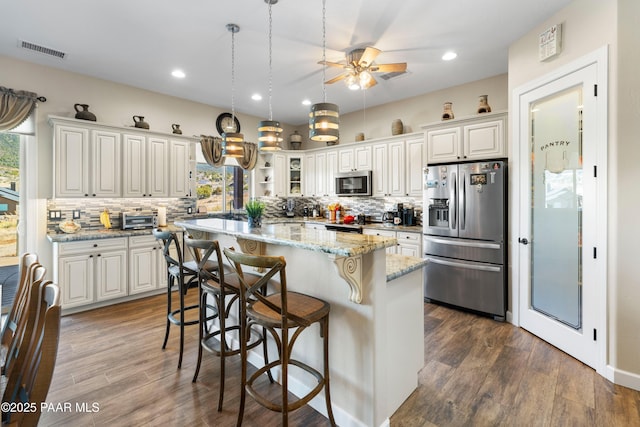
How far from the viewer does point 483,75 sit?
4207 mm

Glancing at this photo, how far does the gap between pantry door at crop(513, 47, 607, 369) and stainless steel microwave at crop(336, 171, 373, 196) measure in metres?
2.42

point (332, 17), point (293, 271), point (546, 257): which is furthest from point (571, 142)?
point (293, 271)

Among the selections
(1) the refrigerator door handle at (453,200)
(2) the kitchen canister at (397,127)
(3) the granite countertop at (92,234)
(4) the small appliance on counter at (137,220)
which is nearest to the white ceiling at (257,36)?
(2) the kitchen canister at (397,127)

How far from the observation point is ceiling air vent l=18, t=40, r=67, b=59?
331 cm

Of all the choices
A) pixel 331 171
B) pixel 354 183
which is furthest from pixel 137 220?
pixel 354 183

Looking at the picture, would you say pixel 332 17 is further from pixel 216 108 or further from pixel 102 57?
pixel 216 108

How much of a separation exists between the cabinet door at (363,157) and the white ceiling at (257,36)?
125 cm

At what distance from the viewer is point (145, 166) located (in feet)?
14.8

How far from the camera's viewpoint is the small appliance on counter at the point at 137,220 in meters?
4.34

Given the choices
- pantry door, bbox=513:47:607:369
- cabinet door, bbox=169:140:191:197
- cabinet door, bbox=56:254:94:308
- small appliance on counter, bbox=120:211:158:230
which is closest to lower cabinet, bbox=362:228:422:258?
pantry door, bbox=513:47:607:369

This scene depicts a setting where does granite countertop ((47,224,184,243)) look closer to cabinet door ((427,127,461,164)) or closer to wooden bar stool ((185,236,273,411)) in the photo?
wooden bar stool ((185,236,273,411))

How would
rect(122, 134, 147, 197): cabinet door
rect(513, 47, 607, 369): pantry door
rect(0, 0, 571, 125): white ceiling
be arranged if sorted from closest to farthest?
rect(513, 47, 607, 369): pantry door < rect(0, 0, 571, 125): white ceiling < rect(122, 134, 147, 197): cabinet door

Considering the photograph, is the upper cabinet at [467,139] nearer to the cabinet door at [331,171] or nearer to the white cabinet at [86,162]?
the cabinet door at [331,171]

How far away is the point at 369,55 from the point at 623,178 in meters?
2.32
